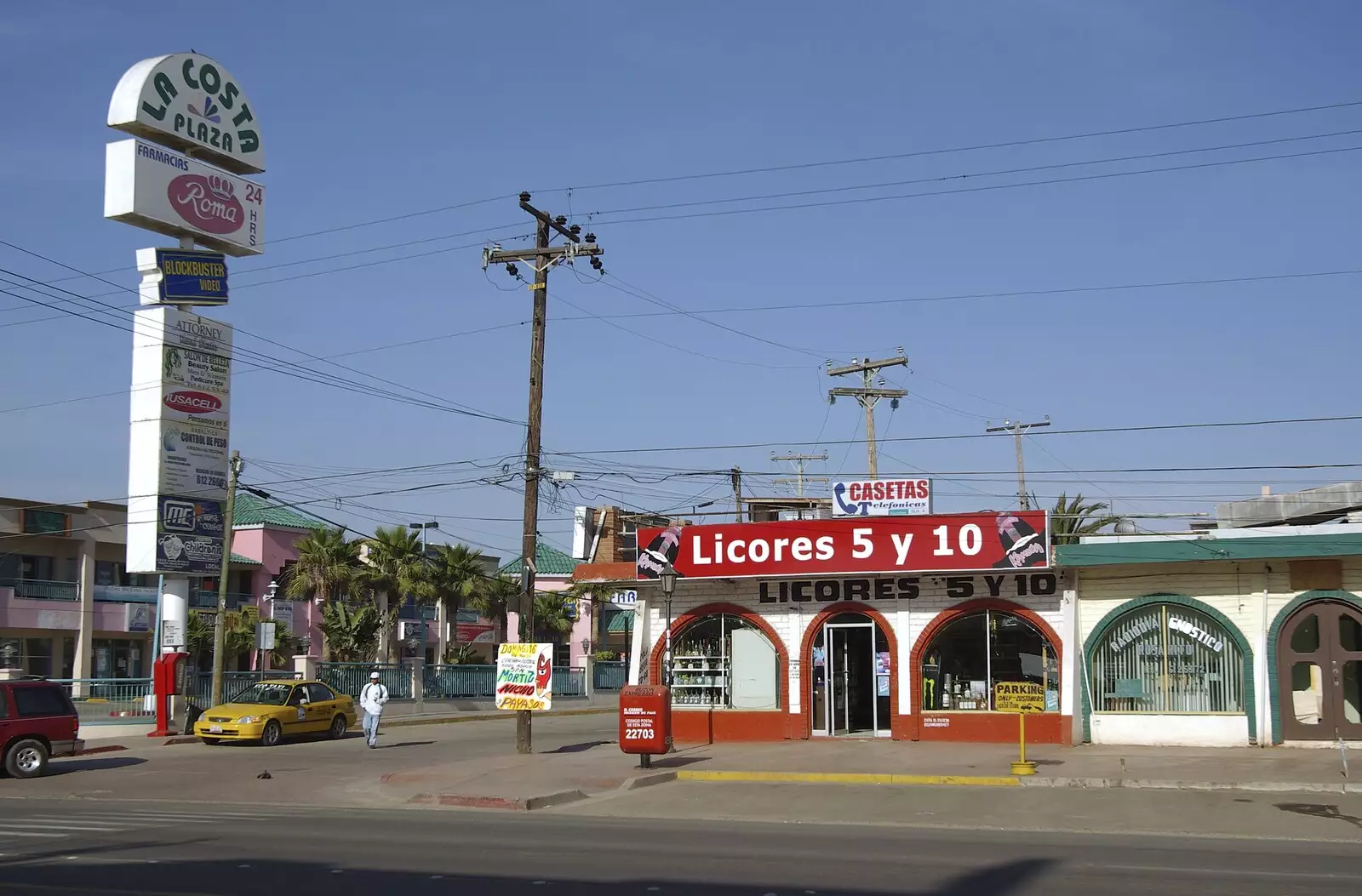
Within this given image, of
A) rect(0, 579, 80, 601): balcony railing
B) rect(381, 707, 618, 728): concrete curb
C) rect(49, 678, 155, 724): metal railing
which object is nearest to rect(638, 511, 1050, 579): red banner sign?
rect(381, 707, 618, 728): concrete curb

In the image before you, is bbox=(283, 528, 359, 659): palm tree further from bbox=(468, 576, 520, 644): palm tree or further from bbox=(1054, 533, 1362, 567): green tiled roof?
bbox=(1054, 533, 1362, 567): green tiled roof

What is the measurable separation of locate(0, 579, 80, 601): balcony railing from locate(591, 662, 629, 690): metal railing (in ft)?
73.2

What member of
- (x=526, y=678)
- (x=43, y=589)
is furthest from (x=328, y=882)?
(x=43, y=589)

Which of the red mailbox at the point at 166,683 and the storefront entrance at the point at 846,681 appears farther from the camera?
the red mailbox at the point at 166,683

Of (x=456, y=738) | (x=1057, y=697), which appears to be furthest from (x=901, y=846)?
(x=456, y=738)

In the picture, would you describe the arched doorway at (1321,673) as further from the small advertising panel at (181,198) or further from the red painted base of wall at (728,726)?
the small advertising panel at (181,198)

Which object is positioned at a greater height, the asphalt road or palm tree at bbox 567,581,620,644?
palm tree at bbox 567,581,620,644

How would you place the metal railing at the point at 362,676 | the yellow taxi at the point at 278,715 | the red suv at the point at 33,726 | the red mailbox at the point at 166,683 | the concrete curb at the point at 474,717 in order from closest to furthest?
1. the red suv at the point at 33,726
2. the yellow taxi at the point at 278,715
3. the red mailbox at the point at 166,683
4. the concrete curb at the point at 474,717
5. the metal railing at the point at 362,676

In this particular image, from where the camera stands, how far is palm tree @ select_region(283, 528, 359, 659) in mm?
54094

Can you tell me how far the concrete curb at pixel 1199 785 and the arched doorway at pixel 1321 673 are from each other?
5844 millimetres

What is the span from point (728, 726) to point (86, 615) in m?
36.0

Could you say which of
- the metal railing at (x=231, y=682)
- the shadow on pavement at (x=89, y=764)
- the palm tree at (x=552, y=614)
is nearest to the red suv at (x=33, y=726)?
the shadow on pavement at (x=89, y=764)

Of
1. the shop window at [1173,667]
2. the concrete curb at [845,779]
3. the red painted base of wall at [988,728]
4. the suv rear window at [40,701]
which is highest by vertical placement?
the shop window at [1173,667]

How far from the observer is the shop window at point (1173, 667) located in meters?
25.5
